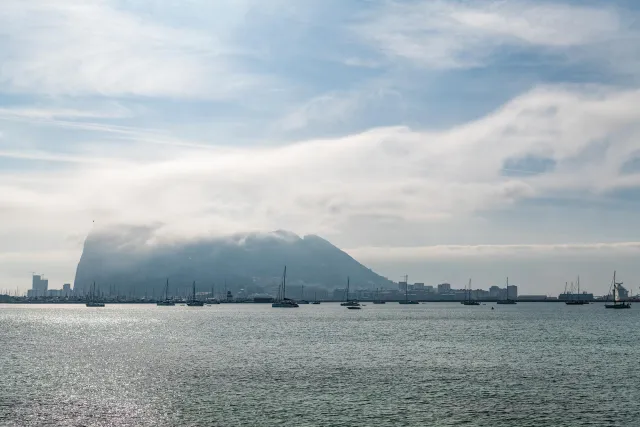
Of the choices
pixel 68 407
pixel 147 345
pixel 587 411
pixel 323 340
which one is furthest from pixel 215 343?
pixel 587 411

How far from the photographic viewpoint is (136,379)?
84.3 m

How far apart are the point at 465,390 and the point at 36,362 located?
213 feet

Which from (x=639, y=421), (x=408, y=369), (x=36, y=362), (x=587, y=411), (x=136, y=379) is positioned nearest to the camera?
(x=639, y=421)

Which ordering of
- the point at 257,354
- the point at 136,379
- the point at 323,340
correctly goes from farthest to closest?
the point at 323,340 < the point at 257,354 < the point at 136,379

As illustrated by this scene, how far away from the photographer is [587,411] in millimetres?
63906

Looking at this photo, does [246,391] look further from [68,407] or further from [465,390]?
[465,390]

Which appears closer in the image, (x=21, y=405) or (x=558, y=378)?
(x=21, y=405)

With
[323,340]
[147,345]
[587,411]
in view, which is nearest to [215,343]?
[147,345]

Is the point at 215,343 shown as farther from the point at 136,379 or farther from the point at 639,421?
the point at 639,421

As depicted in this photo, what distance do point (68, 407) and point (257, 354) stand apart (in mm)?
52596

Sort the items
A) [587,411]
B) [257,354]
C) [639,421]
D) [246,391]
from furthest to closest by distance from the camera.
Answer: [257,354]
[246,391]
[587,411]
[639,421]

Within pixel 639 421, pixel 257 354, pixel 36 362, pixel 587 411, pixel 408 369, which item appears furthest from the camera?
pixel 257 354

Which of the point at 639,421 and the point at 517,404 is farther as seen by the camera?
the point at 517,404

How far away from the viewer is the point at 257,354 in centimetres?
11562
